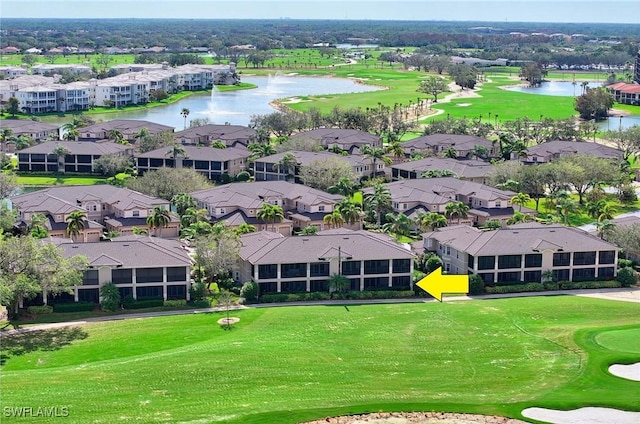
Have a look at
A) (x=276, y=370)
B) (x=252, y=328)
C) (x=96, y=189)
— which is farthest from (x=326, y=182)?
(x=276, y=370)

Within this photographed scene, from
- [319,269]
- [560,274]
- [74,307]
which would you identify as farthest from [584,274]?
[74,307]

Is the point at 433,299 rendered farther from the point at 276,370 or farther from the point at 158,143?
the point at 158,143

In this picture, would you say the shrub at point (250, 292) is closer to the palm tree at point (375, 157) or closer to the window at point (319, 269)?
the window at point (319, 269)

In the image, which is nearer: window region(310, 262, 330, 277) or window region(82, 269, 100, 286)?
window region(82, 269, 100, 286)

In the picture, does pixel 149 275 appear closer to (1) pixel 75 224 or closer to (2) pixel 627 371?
(1) pixel 75 224

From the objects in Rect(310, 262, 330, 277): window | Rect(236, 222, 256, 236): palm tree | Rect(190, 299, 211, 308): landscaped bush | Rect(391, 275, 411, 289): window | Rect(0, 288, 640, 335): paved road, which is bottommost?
Rect(0, 288, 640, 335): paved road

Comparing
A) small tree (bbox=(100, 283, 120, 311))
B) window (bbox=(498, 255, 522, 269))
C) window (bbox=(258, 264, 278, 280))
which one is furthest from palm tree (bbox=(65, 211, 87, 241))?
window (bbox=(498, 255, 522, 269))

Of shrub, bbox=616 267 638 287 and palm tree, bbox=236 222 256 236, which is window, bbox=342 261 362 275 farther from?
shrub, bbox=616 267 638 287
